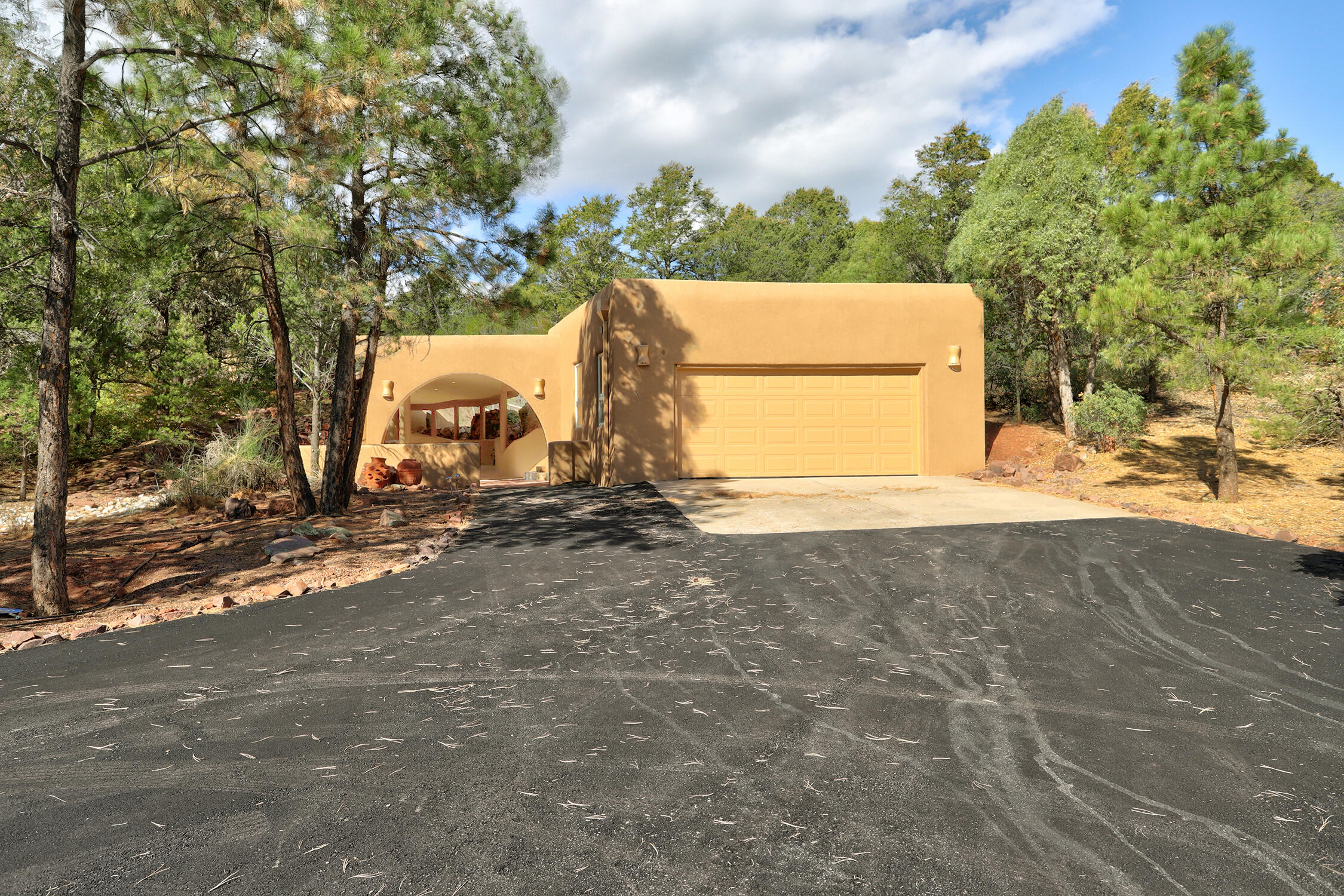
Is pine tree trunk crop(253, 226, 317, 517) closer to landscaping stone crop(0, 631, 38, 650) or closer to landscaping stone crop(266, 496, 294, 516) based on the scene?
landscaping stone crop(266, 496, 294, 516)

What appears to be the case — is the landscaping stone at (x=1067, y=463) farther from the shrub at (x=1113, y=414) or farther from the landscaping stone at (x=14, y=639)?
the landscaping stone at (x=14, y=639)

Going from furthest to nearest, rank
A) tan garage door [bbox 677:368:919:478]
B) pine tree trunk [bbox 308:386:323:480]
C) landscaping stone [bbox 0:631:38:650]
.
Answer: pine tree trunk [bbox 308:386:323:480]
tan garage door [bbox 677:368:919:478]
landscaping stone [bbox 0:631:38:650]

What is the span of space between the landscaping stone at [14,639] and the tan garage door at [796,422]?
27.9 feet

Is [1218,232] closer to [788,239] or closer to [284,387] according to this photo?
[284,387]

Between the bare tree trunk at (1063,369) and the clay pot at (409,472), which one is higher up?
the bare tree trunk at (1063,369)

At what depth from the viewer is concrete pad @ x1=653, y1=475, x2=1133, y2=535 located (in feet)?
25.2

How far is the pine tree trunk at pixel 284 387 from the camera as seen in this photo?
8.72 metres

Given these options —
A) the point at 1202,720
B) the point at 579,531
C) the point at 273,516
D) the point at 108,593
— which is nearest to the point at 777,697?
the point at 1202,720

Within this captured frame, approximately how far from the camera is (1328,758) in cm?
274

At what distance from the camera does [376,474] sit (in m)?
14.2

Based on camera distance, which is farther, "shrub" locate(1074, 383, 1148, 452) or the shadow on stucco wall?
the shadow on stucco wall

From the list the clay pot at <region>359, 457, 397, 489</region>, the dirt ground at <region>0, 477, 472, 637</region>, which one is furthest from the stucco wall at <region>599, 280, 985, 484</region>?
the clay pot at <region>359, 457, 397, 489</region>

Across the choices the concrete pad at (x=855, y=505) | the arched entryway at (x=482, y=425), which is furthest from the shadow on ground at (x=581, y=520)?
the arched entryway at (x=482, y=425)

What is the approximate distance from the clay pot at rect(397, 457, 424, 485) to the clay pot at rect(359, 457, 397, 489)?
12 centimetres
